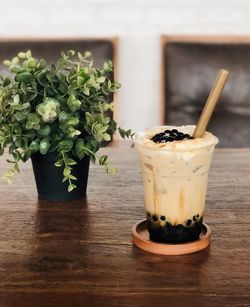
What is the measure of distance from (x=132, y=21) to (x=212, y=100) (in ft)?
4.91

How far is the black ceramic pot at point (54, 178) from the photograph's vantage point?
3.59 feet

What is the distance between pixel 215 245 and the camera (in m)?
0.89

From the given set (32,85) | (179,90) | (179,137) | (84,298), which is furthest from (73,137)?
(179,90)

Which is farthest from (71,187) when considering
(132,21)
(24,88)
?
(132,21)

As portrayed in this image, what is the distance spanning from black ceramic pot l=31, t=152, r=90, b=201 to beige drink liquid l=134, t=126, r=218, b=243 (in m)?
0.25

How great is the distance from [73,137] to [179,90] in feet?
3.49

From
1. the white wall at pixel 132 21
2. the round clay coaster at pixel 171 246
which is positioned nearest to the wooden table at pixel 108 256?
the round clay coaster at pixel 171 246

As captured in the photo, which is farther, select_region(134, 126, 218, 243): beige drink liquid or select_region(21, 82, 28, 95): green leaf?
select_region(21, 82, 28, 95): green leaf

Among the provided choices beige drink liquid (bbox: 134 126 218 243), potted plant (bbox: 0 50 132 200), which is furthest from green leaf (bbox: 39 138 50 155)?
beige drink liquid (bbox: 134 126 218 243)

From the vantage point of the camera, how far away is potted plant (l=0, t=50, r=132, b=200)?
1033 mm

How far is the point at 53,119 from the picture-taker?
1038mm

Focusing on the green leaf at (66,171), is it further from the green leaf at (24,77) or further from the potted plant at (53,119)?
the green leaf at (24,77)

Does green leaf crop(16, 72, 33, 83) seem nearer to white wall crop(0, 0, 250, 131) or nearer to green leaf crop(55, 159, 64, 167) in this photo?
green leaf crop(55, 159, 64, 167)

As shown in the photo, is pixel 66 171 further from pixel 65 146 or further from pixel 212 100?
pixel 212 100
